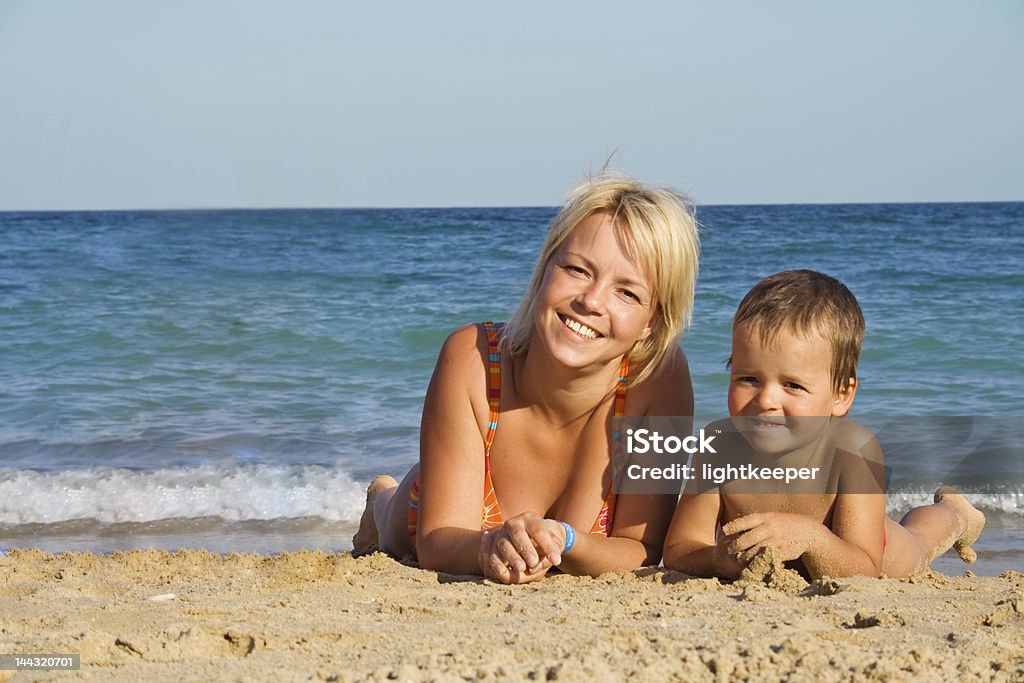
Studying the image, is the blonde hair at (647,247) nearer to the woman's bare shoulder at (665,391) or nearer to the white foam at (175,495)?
the woman's bare shoulder at (665,391)

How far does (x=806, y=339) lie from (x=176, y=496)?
363 cm

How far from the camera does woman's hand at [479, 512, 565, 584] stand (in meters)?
2.74

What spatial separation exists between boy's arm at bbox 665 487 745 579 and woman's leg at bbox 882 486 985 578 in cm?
53

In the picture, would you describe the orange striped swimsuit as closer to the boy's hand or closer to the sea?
the boy's hand

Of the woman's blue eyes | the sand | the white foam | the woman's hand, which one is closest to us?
the sand

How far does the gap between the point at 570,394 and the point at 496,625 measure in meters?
0.92

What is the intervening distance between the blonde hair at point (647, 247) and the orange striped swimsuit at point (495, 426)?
0.04 m

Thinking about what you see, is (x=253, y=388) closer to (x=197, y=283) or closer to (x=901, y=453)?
(x=901, y=453)

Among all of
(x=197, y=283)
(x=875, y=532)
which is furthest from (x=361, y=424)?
(x=197, y=283)

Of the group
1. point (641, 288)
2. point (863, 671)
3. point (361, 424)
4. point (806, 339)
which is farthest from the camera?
point (361, 424)

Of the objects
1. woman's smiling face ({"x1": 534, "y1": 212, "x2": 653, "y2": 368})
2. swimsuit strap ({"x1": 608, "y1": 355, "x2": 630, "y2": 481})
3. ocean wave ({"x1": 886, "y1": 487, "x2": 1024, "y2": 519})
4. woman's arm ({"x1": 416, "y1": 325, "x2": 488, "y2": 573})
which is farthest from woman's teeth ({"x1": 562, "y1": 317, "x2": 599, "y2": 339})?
ocean wave ({"x1": 886, "y1": 487, "x2": 1024, "y2": 519})

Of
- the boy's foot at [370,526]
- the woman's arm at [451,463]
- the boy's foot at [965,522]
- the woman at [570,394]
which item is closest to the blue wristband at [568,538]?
the woman at [570,394]

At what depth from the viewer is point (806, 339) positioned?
281cm

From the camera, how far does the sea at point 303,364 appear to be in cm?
523
